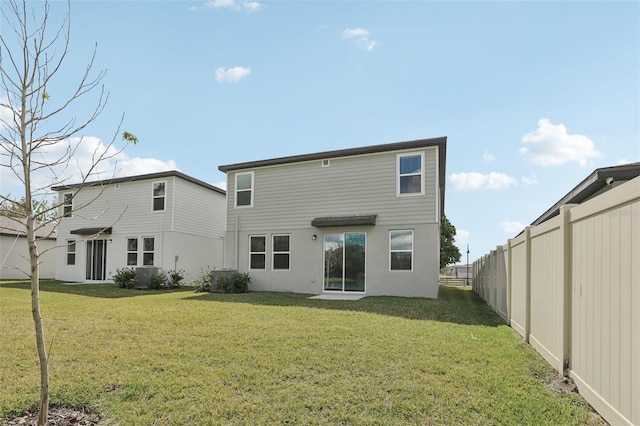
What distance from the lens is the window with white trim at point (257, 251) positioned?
15039 millimetres

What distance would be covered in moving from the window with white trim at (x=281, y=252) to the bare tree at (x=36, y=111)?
11086mm

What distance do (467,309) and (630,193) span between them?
805cm

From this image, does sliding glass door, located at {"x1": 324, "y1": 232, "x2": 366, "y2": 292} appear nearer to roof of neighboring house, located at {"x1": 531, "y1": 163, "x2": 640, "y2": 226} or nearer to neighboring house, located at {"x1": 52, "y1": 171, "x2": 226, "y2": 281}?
roof of neighboring house, located at {"x1": 531, "y1": 163, "x2": 640, "y2": 226}

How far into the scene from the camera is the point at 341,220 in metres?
13.2

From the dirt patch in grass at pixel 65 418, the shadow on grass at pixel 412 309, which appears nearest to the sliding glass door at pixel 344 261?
the shadow on grass at pixel 412 309

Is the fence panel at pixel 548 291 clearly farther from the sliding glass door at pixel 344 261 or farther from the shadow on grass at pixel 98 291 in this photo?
the shadow on grass at pixel 98 291

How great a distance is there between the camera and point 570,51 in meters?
8.01

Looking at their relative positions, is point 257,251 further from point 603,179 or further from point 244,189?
point 603,179

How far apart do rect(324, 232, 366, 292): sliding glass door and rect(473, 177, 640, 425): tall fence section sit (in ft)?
26.1

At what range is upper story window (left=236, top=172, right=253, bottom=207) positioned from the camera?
15.5m

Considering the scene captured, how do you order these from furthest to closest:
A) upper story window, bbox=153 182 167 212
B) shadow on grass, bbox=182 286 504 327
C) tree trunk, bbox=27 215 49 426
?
upper story window, bbox=153 182 167 212 < shadow on grass, bbox=182 286 504 327 < tree trunk, bbox=27 215 49 426

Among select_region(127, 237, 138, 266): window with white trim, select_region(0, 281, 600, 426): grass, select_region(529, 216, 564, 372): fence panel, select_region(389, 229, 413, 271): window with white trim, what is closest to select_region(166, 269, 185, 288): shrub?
select_region(127, 237, 138, 266): window with white trim

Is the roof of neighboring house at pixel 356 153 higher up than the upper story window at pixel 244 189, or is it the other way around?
the roof of neighboring house at pixel 356 153

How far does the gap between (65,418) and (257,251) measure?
1181cm
